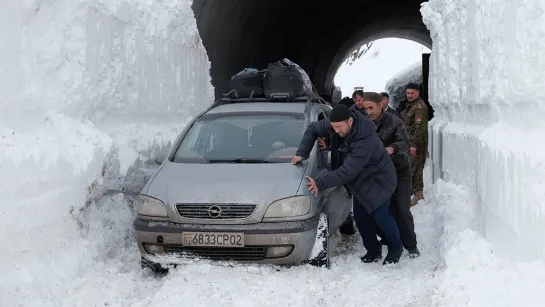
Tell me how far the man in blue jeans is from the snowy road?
372 millimetres

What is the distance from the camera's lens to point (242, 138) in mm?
6430

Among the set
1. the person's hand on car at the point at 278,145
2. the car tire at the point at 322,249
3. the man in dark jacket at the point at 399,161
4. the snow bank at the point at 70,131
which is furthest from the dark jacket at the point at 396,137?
the snow bank at the point at 70,131

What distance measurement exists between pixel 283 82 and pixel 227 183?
11.4ft

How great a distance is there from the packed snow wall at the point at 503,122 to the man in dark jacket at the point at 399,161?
59 cm

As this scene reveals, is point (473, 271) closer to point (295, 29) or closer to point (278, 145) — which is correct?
point (278, 145)

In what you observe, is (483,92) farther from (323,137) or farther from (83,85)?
(83,85)

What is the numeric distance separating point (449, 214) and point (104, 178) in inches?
141

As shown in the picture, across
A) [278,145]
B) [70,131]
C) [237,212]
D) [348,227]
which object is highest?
[70,131]

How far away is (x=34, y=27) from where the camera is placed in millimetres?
5438

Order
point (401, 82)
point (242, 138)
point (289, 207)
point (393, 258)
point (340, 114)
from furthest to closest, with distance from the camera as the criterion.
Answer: point (401, 82) → point (242, 138) → point (393, 258) → point (340, 114) → point (289, 207)

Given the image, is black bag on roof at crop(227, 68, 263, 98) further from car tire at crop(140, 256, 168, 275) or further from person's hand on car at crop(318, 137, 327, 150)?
car tire at crop(140, 256, 168, 275)

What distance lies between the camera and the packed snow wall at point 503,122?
11.4 ft

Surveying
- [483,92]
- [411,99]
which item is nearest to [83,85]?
[483,92]

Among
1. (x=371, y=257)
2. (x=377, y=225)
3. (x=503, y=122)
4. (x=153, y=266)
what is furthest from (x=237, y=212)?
(x=503, y=122)
